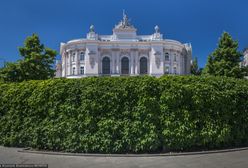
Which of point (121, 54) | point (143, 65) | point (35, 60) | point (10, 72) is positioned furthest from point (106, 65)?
point (10, 72)

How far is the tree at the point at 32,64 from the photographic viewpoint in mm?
22078

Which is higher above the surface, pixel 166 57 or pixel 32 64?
pixel 166 57

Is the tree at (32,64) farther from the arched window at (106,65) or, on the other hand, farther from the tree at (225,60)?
the arched window at (106,65)

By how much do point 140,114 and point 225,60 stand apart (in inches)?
911

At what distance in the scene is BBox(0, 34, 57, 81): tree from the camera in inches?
869

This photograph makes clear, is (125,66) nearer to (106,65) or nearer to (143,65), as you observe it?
(143,65)

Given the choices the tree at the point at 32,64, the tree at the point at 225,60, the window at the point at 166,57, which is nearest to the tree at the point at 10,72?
the tree at the point at 32,64

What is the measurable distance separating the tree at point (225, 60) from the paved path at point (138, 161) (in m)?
20.7

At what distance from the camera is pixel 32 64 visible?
2341 cm

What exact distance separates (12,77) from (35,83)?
1480 cm

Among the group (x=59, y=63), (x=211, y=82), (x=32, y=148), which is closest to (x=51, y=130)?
(x=32, y=148)

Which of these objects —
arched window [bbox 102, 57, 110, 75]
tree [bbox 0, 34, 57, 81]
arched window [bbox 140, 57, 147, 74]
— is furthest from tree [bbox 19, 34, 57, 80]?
arched window [bbox 140, 57, 147, 74]

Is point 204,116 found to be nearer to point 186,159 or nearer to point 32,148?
point 186,159

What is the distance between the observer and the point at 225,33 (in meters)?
28.2
